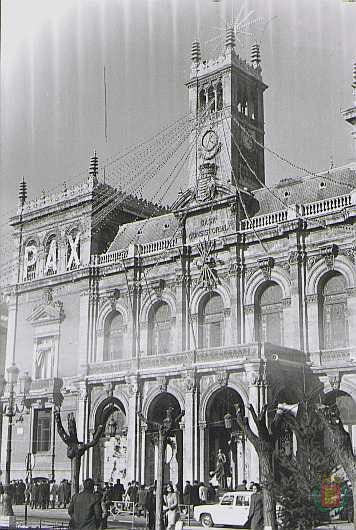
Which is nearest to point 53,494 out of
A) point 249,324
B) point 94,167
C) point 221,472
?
point 221,472

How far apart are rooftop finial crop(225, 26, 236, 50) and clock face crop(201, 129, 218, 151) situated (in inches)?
254

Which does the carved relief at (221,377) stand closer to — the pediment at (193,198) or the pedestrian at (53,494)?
the pediment at (193,198)

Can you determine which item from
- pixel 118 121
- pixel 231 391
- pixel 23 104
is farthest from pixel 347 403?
pixel 23 104

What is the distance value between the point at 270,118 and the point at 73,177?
594 cm

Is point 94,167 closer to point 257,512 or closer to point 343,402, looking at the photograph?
point 343,402

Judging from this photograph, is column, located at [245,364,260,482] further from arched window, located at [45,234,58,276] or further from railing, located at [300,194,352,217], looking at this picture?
arched window, located at [45,234,58,276]

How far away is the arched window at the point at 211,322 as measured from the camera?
1058 inches

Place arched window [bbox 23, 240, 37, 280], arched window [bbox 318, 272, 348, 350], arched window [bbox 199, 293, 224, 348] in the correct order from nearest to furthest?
arched window [bbox 318, 272, 348, 350]
arched window [bbox 199, 293, 224, 348]
arched window [bbox 23, 240, 37, 280]

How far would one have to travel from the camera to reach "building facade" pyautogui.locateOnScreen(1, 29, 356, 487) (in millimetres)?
24812

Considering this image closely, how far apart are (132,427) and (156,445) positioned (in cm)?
131

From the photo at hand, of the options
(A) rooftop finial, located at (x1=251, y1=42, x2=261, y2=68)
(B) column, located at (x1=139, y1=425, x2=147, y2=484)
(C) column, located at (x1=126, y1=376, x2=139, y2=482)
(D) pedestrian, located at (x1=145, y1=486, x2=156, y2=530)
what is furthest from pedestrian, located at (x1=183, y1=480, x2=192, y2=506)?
(A) rooftop finial, located at (x1=251, y1=42, x2=261, y2=68)

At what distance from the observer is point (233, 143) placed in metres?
29.9

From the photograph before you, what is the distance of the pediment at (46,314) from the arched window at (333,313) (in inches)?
402

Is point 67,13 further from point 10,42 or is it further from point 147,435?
point 147,435
